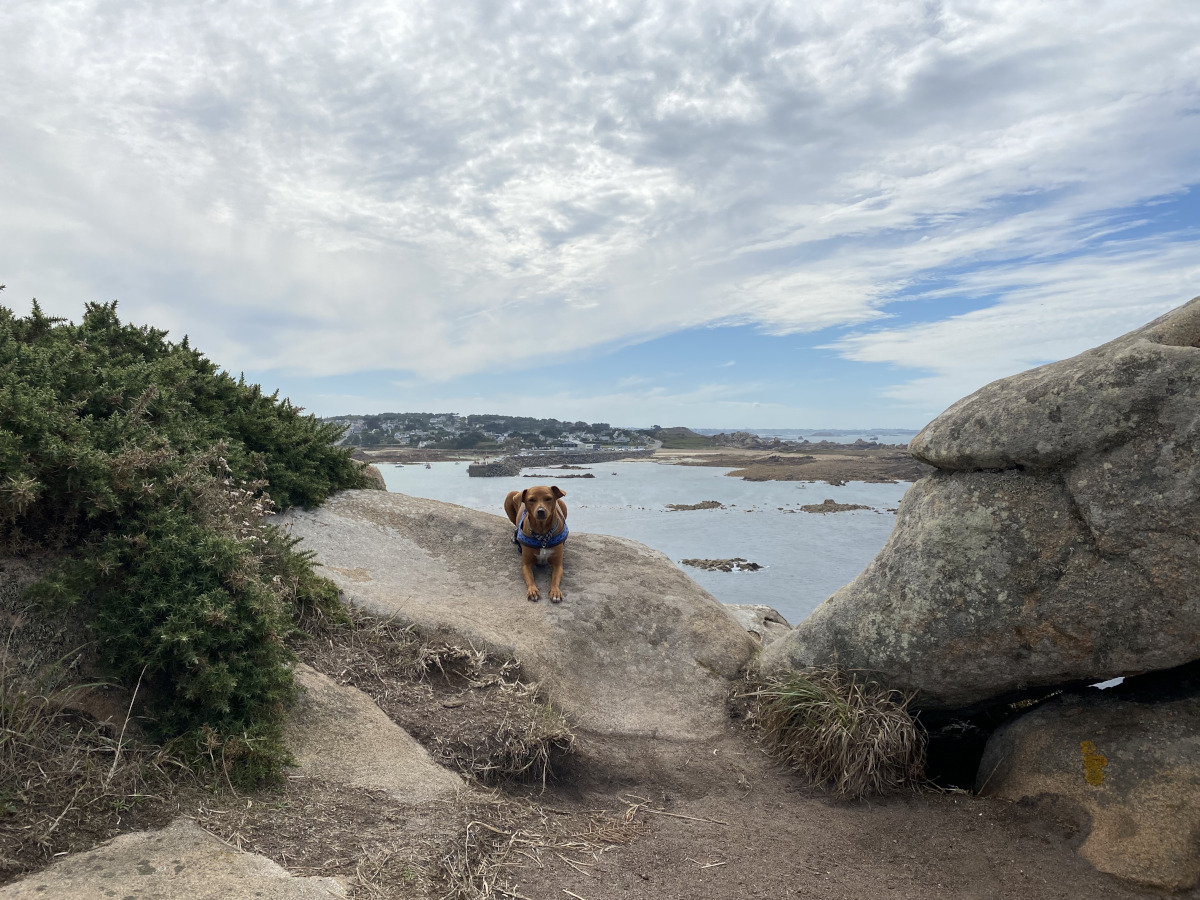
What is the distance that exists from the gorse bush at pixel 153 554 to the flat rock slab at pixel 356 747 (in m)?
0.27

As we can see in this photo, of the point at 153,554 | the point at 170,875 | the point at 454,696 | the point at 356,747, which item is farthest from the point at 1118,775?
the point at 153,554

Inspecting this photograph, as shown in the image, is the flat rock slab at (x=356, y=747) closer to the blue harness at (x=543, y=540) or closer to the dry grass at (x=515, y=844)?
the dry grass at (x=515, y=844)

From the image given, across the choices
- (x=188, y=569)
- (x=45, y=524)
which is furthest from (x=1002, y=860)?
(x=45, y=524)

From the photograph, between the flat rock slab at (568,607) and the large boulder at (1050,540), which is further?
the flat rock slab at (568,607)

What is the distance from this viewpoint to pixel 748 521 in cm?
3173

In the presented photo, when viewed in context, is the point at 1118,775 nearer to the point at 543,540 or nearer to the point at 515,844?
the point at 515,844

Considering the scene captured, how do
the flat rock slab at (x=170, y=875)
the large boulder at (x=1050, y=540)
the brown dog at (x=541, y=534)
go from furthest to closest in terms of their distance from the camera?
the brown dog at (x=541, y=534) → the large boulder at (x=1050, y=540) → the flat rock slab at (x=170, y=875)

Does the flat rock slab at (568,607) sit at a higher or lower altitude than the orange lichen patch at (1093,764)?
higher

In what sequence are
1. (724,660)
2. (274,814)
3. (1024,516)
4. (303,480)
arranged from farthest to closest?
1. (303,480)
2. (724,660)
3. (1024,516)
4. (274,814)

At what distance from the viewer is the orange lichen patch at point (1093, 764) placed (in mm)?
6070

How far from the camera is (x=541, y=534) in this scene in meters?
9.08

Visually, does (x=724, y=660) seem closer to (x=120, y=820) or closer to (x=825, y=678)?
(x=825, y=678)

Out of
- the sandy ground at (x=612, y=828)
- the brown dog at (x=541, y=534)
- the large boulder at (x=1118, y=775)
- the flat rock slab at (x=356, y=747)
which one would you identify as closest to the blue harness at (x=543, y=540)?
the brown dog at (x=541, y=534)

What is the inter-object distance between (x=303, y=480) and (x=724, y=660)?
6168 mm
